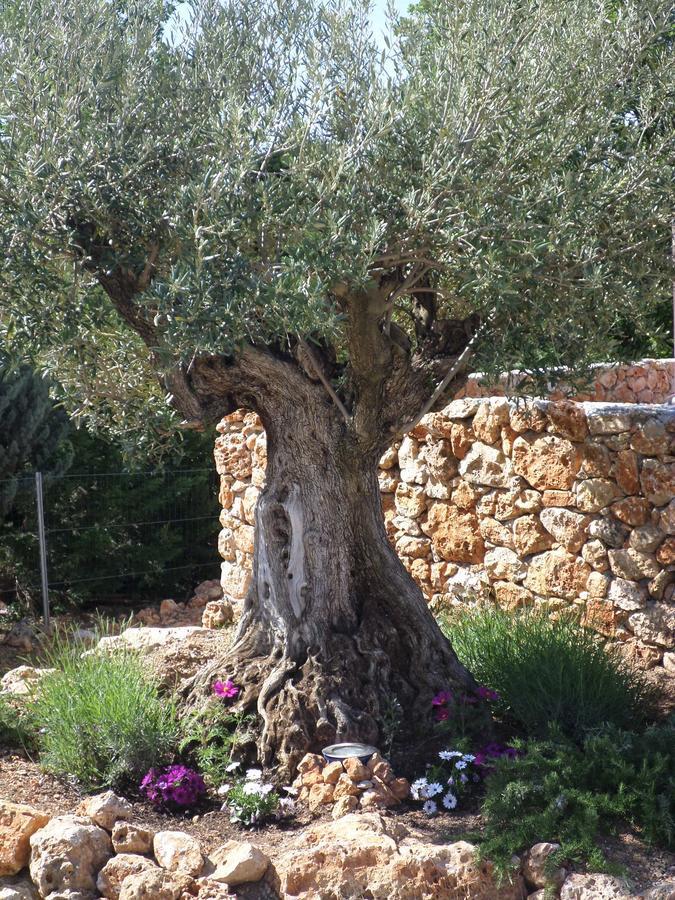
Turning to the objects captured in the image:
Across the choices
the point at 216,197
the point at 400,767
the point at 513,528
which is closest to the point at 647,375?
the point at 513,528

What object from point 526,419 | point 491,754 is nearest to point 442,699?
point 491,754

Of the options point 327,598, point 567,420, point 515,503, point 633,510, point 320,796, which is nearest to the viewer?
point 320,796

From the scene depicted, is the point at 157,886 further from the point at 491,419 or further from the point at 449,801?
the point at 491,419

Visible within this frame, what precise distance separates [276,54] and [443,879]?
3426mm

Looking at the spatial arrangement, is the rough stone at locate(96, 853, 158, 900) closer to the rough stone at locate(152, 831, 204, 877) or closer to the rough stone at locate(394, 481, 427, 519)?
the rough stone at locate(152, 831, 204, 877)

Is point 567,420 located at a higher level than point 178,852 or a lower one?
higher

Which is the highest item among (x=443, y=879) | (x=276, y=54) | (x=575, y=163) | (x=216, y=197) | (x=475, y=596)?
(x=276, y=54)

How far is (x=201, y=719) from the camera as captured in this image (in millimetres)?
5008

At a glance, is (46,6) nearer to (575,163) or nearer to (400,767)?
(575,163)

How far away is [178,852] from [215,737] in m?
1.04

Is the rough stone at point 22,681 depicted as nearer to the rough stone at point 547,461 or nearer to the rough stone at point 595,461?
the rough stone at point 547,461

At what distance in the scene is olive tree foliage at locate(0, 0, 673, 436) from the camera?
391 cm

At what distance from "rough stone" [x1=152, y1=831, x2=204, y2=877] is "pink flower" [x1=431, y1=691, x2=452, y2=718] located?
1.44 meters

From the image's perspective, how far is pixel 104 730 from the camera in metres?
4.66
